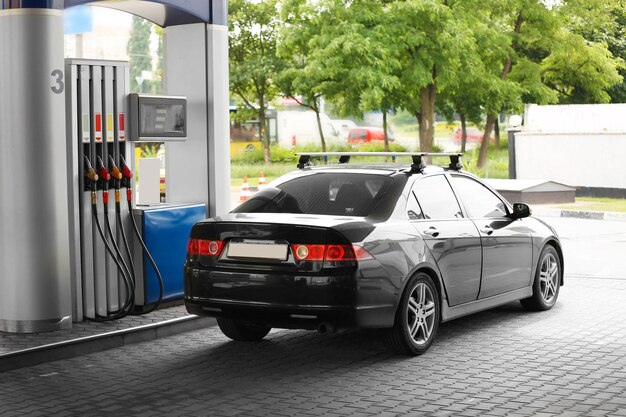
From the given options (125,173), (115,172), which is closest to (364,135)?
(125,173)

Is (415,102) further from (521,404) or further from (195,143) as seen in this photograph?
(521,404)

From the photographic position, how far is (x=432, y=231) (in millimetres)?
8031

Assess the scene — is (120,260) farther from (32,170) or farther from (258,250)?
(258,250)

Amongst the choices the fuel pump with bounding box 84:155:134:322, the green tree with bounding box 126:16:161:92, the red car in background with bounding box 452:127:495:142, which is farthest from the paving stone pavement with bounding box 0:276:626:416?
the red car in background with bounding box 452:127:495:142

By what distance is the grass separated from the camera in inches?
941

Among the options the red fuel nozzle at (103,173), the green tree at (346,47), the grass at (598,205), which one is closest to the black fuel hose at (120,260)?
the red fuel nozzle at (103,173)

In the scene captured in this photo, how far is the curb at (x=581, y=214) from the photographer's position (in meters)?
22.1

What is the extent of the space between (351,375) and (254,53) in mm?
42155

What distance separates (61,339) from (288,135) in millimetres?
51694

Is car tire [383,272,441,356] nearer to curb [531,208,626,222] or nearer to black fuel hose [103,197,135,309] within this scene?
black fuel hose [103,197,135,309]

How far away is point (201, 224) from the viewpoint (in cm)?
780

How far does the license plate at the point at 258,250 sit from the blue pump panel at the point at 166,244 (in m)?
2.15

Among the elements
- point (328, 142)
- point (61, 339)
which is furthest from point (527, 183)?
point (328, 142)

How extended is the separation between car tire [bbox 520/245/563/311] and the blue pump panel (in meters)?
3.19
